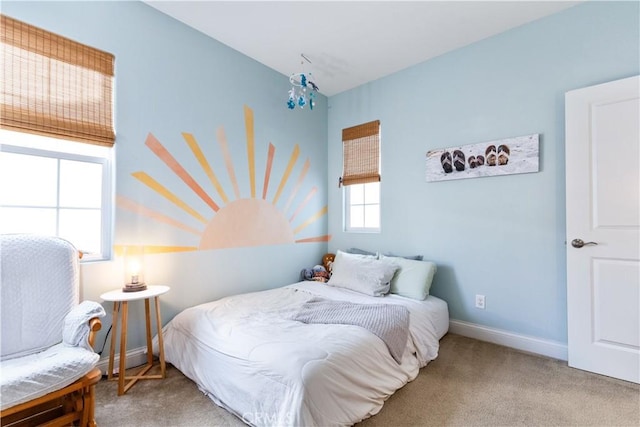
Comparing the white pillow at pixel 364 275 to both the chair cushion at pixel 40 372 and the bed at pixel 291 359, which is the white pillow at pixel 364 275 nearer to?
the bed at pixel 291 359

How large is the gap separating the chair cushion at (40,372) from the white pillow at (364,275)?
1.93 m

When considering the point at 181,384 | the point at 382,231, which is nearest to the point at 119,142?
the point at 181,384

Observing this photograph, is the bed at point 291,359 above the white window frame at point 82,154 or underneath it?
A: underneath

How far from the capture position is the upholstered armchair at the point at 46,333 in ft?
4.34

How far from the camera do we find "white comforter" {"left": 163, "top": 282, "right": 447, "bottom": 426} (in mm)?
1367

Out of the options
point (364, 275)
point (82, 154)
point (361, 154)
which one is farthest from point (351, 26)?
point (82, 154)

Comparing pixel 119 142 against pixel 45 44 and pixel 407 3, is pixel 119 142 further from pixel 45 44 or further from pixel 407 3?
pixel 407 3

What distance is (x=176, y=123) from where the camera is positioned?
8.00ft

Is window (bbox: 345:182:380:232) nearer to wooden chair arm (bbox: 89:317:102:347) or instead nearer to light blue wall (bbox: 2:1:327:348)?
light blue wall (bbox: 2:1:327:348)

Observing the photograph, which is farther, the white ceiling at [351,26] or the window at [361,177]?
the window at [361,177]

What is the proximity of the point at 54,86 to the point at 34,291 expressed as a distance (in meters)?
1.26

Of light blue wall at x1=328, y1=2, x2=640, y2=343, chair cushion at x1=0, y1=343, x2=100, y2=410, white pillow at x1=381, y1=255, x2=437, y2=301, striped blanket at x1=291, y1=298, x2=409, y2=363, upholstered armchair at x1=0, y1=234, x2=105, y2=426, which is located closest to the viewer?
chair cushion at x1=0, y1=343, x2=100, y2=410

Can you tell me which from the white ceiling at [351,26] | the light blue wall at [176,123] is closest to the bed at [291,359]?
the light blue wall at [176,123]

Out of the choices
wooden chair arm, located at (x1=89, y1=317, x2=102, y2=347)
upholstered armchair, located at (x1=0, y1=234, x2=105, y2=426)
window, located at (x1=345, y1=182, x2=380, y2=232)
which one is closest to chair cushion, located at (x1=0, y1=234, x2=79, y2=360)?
upholstered armchair, located at (x1=0, y1=234, x2=105, y2=426)
